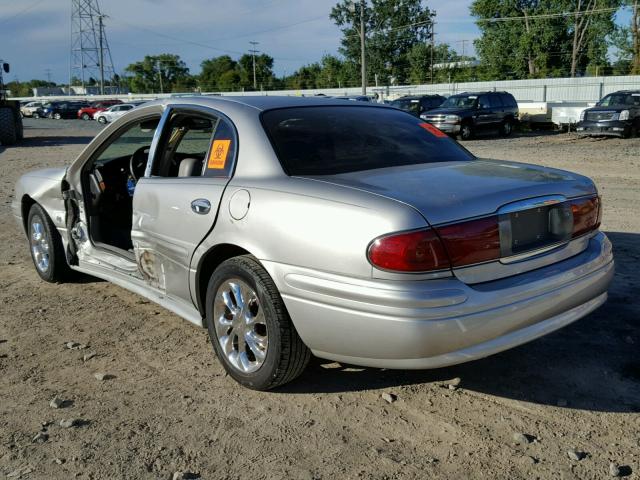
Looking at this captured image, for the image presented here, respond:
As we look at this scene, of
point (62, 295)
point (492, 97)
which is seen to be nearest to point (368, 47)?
point (492, 97)

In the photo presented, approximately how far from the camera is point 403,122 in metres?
4.26

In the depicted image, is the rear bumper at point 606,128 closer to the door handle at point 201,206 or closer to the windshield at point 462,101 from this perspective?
the windshield at point 462,101

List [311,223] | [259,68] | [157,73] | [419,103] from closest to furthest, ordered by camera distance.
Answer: [311,223]
[419,103]
[259,68]
[157,73]

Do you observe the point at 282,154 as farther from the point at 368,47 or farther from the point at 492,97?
the point at 368,47

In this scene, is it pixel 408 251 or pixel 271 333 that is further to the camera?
pixel 271 333

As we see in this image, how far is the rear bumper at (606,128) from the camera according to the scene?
21.2 meters

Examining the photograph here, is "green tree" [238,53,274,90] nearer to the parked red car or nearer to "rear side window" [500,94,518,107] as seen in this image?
the parked red car

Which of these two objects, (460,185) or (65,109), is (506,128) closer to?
(460,185)

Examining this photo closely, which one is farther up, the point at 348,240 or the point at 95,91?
the point at 95,91

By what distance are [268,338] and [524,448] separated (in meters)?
1.32

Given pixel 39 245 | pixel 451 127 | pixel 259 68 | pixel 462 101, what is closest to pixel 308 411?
pixel 39 245

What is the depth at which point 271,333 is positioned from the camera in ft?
10.5

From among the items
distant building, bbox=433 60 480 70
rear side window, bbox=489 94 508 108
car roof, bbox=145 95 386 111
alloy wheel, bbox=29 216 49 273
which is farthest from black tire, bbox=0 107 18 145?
distant building, bbox=433 60 480 70

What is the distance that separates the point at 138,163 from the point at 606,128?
1974 centimetres
